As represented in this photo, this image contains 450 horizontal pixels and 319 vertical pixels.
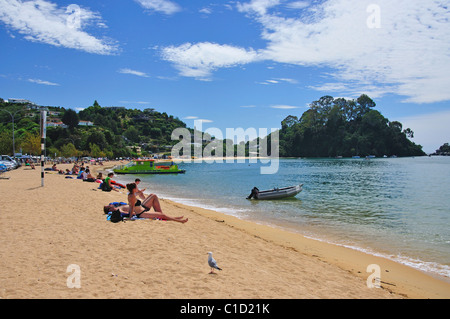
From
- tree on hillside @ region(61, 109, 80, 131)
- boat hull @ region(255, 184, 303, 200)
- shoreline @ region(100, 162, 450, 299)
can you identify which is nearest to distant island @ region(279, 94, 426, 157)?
tree on hillside @ region(61, 109, 80, 131)

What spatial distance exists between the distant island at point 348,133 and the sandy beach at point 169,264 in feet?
573

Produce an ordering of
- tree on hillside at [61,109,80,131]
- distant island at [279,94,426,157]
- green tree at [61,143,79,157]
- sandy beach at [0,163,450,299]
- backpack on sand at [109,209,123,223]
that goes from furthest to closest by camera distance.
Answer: distant island at [279,94,426,157]
tree on hillside at [61,109,80,131]
green tree at [61,143,79,157]
backpack on sand at [109,209,123,223]
sandy beach at [0,163,450,299]

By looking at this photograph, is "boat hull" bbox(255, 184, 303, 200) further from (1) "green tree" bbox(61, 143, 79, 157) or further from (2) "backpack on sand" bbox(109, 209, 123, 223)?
(1) "green tree" bbox(61, 143, 79, 157)

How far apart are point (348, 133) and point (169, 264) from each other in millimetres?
186848

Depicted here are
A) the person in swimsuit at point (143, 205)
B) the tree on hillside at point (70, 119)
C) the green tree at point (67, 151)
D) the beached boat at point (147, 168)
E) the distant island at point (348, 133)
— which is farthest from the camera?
the distant island at point (348, 133)

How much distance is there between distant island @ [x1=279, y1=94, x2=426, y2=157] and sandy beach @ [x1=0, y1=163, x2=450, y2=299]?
Answer: 6875 inches

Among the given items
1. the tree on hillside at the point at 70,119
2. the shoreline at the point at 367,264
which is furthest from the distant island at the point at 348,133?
the shoreline at the point at 367,264

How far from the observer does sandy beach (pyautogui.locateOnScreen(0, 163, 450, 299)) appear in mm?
5195

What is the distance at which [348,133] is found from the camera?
177m

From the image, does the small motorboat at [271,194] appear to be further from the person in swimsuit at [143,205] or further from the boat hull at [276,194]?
the person in swimsuit at [143,205]

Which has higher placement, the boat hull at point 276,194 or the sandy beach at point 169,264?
the sandy beach at point 169,264

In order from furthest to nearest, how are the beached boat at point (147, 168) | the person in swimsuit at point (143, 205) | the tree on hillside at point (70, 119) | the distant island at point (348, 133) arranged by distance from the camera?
the distant island at point (348, 133), the tree on hillside at point (70, 119), the beached boat at point (147, 168), the person in swimsuit at point (143, 205)

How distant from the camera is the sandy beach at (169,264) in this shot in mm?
5195
